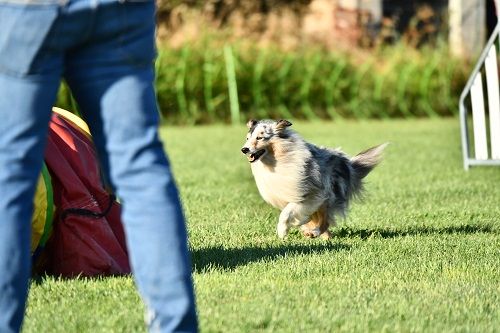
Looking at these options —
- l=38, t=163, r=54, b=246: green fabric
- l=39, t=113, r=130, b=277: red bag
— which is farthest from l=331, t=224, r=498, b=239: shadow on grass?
l=38, t=163, r=54, b=246: green fabric

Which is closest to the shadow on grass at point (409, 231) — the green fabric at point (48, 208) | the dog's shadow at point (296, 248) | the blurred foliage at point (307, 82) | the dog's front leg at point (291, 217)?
the dog's shadow at point (296, 248)

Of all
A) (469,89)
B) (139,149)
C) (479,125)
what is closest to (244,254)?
(139,149)

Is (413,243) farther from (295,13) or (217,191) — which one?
(295,13)

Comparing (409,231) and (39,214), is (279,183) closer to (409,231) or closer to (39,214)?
(409,231)

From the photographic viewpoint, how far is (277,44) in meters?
17.6

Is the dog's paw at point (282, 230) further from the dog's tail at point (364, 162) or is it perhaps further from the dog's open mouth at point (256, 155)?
the dog's tail at point (364, 162)

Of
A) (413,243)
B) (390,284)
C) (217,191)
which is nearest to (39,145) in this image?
(390,284)

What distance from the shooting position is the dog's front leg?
5539mm

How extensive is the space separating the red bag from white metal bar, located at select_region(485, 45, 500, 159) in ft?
13.1

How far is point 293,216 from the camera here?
557 cm

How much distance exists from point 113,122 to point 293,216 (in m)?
3.01

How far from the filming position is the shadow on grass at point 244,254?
182 inches

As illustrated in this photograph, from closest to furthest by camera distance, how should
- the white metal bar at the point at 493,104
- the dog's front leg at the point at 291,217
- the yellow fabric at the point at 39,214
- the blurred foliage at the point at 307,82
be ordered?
the yellow fabric at the point at 39,214 → the dog's front leg at the point at 291,217 → the white metal bar at the point at 493,104 → the blurred foliage at the point at 307,82

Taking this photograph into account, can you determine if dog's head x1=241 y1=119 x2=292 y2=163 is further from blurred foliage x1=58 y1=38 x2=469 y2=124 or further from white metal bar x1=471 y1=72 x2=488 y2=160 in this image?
blurred foliage x1=58 y1=38 x2=469 y2=124
